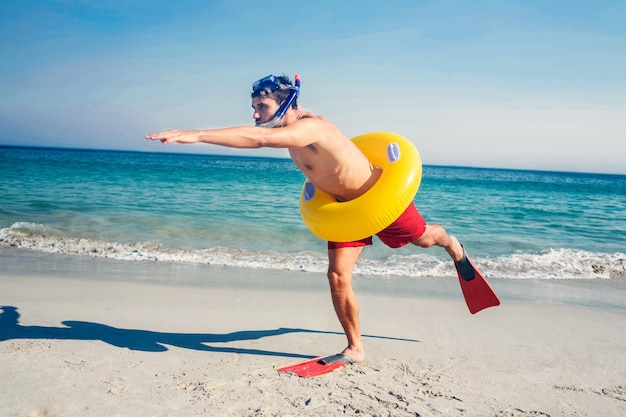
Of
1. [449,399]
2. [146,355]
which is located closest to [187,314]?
[146,355]

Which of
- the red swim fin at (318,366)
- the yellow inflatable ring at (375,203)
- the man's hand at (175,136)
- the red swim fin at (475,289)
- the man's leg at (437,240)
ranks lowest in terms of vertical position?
the red swim fin at (318,366)

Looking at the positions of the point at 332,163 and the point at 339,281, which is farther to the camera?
the point at 339,281

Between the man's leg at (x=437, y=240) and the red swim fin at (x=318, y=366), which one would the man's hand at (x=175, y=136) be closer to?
the red swim fin at (x=318, y=366)

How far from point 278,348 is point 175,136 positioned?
1963mm

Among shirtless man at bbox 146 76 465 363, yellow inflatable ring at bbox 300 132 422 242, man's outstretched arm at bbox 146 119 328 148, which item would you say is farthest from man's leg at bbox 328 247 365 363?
man's outstretched arm at bbox 146 119 328 148

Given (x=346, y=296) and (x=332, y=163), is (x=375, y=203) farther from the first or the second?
(x=346, y=296)

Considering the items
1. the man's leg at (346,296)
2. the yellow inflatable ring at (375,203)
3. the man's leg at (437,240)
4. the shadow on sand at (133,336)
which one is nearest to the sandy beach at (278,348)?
the shadow on sand at (133,336)

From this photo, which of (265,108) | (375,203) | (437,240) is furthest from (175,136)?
(437,240)

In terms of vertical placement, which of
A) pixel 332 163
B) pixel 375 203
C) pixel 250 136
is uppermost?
pixel 250 136

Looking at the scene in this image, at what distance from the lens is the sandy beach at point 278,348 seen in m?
2.70

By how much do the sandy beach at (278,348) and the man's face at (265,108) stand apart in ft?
5.27

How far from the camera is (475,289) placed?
4.36 metres

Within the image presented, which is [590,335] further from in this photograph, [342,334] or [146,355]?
[146,355]

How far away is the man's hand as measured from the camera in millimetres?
2279
